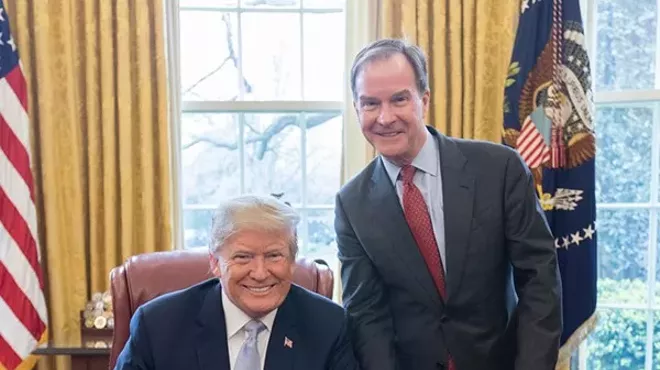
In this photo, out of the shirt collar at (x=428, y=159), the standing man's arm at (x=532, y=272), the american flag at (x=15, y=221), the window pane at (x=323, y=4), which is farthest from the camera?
the window pane at (x=323, y=4)

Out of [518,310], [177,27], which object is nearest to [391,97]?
[518,310]

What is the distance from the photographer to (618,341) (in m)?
2.88

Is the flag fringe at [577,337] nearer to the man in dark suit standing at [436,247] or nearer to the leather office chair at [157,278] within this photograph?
the man in dark suit standing at [436,247]

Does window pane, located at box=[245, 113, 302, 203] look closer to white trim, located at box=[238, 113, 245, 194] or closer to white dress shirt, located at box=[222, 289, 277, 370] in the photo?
white trim, located at box=[238, 113, 245, 194]

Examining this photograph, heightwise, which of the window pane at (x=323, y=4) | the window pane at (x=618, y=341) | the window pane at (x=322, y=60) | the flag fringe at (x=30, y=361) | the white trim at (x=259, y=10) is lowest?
the window pane at (x=618, y=341)

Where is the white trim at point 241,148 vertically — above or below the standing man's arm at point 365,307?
above

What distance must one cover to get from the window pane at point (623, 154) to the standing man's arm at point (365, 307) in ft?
5.39

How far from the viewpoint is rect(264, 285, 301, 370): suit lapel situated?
1502 millimetres

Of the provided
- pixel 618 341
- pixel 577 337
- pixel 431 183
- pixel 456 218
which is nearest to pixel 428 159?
pixel 431 183

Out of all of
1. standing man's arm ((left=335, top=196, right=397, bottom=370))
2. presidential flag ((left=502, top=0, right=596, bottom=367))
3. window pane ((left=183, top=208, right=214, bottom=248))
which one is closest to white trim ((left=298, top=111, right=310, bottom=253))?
window pane ((left=183, top=208, right=214, bottom=248))

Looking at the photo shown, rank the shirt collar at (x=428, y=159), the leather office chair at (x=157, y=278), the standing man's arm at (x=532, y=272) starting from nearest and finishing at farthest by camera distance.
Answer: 1. the standing man's arm at (x=532, y=272)
2. the shirt collar at (x=428, y=159)
3. the leather office chair at (x=157, y=278)

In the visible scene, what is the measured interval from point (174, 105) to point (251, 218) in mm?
1231

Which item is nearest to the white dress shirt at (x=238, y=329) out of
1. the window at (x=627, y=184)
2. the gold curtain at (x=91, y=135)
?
the gold curtain at (x=91, y=135)

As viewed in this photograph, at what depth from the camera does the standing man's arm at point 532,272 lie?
145 centimetres
